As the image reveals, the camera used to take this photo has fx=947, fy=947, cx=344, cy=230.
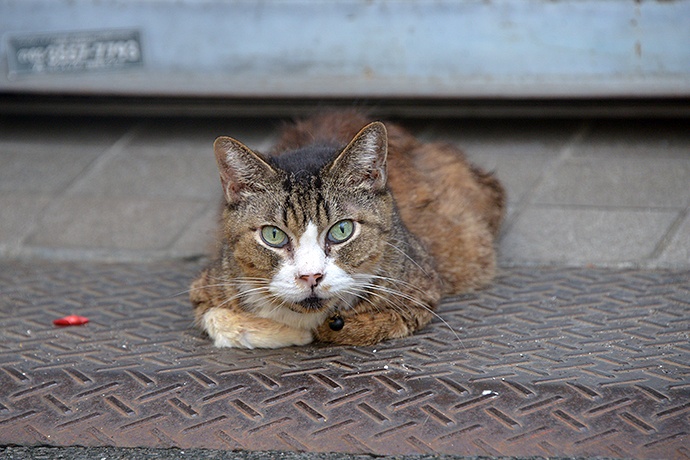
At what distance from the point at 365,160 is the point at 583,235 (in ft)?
5.50

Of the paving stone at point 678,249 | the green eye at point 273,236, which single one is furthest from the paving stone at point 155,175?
the paving stone at point 678,249

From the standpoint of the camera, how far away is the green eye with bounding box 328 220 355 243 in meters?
3.62

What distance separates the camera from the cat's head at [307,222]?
140 inches

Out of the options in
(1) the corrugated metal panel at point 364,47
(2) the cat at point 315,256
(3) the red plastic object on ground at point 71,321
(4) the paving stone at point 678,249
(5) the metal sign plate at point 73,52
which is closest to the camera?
(2) the cat at point 315,256

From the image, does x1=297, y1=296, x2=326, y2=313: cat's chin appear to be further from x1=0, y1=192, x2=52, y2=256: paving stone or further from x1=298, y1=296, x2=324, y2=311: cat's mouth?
x1=0, y1=192, x2=52, y2=256: paving stone

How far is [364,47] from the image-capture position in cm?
611

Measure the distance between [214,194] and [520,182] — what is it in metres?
1.79

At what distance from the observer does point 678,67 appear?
5.75 metres

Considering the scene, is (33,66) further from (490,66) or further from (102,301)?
(490,66)

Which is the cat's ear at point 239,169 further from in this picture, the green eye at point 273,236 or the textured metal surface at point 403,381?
the textured metal surface at point 403,381

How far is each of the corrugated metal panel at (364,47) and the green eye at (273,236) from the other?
2500 mm

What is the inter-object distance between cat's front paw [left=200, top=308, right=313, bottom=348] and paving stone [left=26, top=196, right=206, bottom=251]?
1364mm

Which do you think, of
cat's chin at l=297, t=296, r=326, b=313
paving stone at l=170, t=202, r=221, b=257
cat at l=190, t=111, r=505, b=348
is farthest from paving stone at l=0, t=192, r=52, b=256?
cat's chin at l=297, t=296, r=326, b=313

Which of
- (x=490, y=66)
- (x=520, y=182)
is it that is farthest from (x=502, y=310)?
(x=490, y=66)
